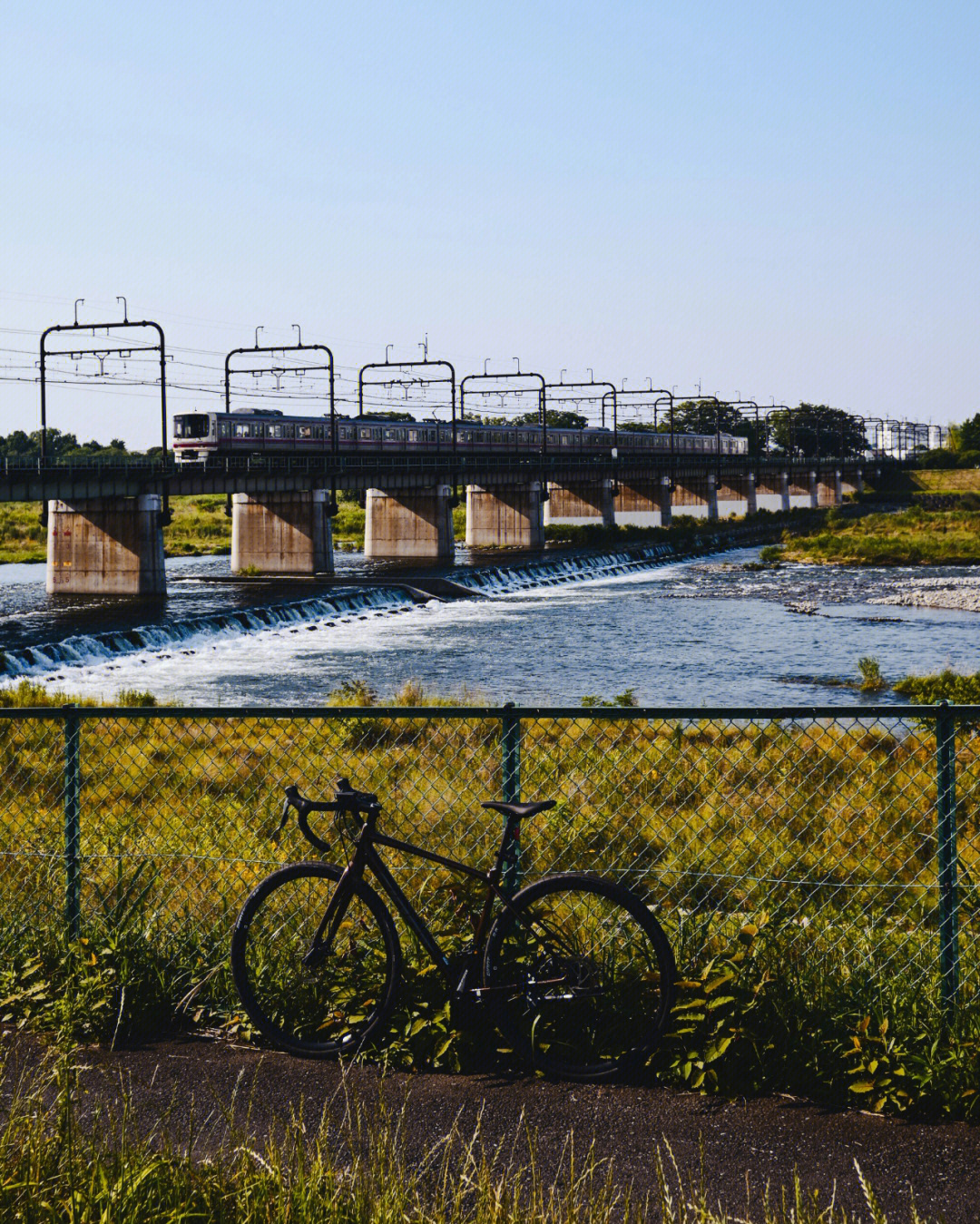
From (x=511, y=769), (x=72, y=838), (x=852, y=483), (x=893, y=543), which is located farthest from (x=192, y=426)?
(x=852, y=483)

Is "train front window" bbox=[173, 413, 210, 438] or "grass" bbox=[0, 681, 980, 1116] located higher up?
"train front window" bbox=[173, 413, 210, 438]

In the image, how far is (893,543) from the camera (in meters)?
78.9

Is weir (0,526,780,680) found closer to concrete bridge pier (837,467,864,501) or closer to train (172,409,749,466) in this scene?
train (172,409,749,466)

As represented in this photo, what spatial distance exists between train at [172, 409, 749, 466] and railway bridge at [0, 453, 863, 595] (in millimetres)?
909

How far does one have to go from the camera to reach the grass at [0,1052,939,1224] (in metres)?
4.48

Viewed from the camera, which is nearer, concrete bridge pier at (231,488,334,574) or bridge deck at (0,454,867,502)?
bridge deck at (0,454,867,502)

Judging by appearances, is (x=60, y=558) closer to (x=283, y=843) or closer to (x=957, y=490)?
(x=283, y=843)

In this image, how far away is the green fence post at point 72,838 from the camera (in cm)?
745

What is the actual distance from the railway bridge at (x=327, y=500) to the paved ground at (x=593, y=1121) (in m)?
45.1

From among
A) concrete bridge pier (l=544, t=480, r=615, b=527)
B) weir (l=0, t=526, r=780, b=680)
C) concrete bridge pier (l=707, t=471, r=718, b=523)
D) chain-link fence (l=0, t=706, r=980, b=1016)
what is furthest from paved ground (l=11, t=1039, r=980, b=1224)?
concrete bridge pier (l=707, t=471, r=718, b=523)

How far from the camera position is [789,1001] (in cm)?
651

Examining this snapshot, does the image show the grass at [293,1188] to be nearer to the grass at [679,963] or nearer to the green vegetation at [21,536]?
the grass at [679,963]

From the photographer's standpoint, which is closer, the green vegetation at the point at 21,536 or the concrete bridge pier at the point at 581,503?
the green vegetation at the point at 21,536

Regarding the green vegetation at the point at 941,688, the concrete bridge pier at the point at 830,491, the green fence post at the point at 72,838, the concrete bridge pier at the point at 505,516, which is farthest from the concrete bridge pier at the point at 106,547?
the concrete bridge pier at the point at 830,491
